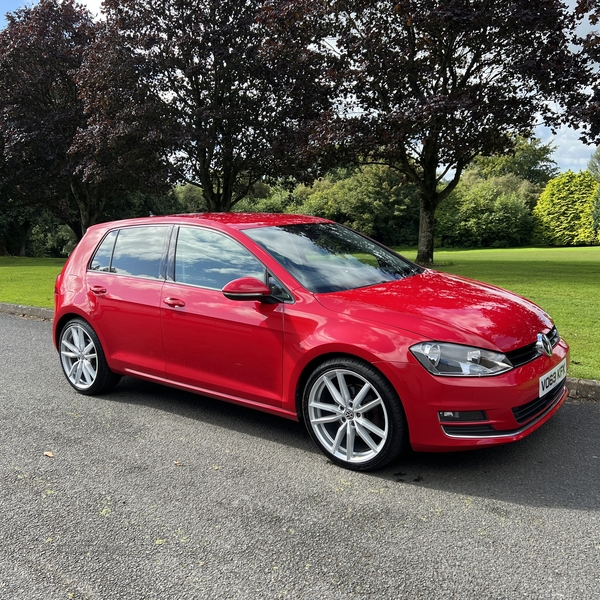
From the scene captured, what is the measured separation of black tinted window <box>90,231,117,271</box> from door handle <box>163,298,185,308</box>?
1034mm

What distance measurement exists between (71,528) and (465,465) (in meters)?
2.44

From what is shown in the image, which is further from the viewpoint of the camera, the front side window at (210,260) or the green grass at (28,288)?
the green grass at (28,288)

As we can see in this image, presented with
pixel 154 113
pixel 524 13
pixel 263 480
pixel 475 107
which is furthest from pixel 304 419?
pixel 154 113

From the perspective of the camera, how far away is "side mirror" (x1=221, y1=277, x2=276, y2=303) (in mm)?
3980

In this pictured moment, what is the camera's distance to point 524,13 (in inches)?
579

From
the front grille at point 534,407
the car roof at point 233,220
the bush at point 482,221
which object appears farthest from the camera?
the bush at point 482,221

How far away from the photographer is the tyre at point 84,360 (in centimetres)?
538

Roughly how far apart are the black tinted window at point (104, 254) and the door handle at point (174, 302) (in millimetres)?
1034

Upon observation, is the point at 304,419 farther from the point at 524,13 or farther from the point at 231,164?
the point at 231,164

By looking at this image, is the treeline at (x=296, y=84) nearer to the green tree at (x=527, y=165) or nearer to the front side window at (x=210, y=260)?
the front side window at (x=210, y=260)

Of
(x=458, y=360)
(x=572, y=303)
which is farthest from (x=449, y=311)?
(x=572, y=303)

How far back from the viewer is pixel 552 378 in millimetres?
3861

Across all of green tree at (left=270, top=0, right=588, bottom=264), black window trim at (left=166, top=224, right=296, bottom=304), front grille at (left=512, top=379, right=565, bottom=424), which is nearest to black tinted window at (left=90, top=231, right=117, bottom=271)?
black window trim at (left=166, top=224, right=296, bottom=304)

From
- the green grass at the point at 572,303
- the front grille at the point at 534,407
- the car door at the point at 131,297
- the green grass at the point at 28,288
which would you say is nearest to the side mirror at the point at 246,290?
the car door at the point at 131,297
